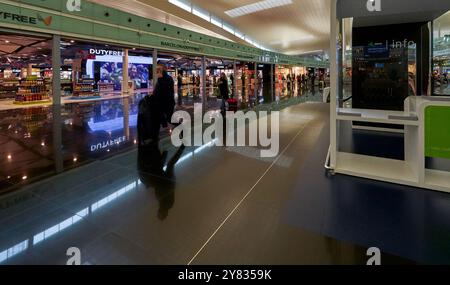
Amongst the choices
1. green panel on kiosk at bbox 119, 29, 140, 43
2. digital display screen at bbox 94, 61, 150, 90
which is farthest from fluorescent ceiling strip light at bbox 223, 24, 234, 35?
green panel on kiosk at bbox 119, 29, 140, 43

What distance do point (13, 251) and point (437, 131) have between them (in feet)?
13.3

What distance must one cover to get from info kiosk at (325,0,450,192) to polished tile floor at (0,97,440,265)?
1.56 feet

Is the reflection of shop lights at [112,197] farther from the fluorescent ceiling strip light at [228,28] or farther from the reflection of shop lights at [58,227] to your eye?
the fluorescent ceiling strip light at [228,28]

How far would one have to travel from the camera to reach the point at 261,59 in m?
24.3

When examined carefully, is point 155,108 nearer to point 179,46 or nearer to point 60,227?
point 60,227

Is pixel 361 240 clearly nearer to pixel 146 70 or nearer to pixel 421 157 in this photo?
pixel 421 157

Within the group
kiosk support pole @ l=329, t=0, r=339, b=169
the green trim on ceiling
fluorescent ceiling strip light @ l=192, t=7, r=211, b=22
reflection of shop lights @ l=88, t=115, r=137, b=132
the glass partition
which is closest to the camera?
kiosk support pole @ l=329, t=0, r=339, b=169

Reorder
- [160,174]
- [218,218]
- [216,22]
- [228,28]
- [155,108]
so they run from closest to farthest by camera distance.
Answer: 1. [218,218]
2. [160,174]
3. [155,108]
4. [216,22]
5. [228,28]

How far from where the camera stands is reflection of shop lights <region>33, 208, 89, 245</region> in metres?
2.02

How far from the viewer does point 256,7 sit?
754 inches

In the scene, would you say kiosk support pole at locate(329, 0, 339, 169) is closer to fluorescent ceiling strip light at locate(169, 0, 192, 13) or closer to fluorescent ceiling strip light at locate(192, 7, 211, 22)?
fluorescent ceiling strip light at locate(169, 0, 192, 13)

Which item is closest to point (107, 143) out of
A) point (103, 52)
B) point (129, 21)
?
point (129, 21)

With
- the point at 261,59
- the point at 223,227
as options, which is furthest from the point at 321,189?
the point at 261,59
